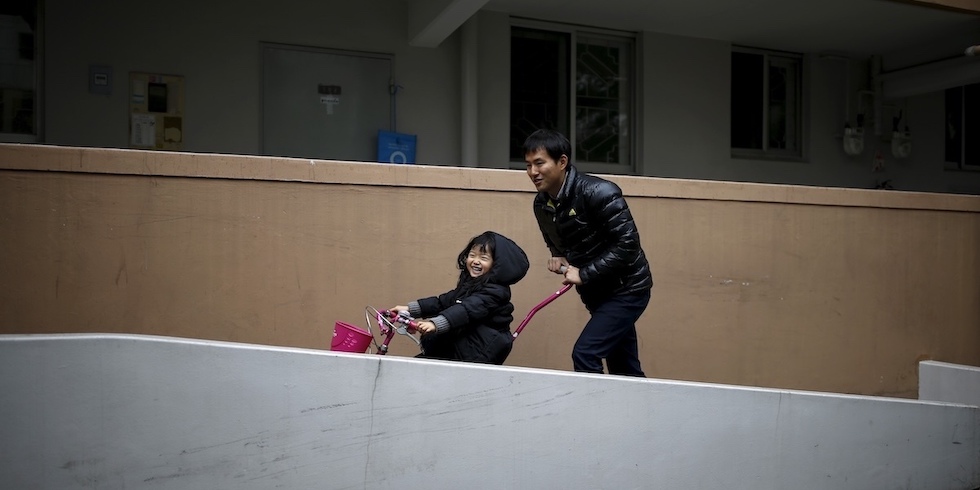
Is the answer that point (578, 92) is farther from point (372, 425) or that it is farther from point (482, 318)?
point (372, 425)

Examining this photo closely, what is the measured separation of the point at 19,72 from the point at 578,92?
5.46 metres

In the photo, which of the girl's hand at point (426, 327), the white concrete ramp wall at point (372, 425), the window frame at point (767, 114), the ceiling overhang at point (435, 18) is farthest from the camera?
the window frame at point (767, 114)

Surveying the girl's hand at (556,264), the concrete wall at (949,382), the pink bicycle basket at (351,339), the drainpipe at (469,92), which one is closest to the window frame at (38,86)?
the drainpipe at (469,92)

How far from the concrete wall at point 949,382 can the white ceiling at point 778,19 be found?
3.58 metres

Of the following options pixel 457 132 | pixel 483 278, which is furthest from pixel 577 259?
pixel 457 132

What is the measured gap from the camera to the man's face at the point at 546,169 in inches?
161

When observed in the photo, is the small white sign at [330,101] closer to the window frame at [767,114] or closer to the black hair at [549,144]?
the black hair at [549,144]

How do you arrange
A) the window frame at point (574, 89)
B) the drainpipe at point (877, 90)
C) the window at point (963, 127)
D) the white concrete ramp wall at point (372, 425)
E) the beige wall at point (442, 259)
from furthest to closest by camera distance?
the window at point (963, 127)
the drainpipe at point (877, 90)
the window frame at point (574, 89)
the beige wall at point (442, 259)
the white concrete ramp wall at point (372, 425)

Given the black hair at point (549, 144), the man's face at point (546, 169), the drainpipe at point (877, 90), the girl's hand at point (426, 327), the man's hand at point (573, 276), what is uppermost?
the drainpipe at point (877, 90)

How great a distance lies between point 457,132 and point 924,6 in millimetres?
4626

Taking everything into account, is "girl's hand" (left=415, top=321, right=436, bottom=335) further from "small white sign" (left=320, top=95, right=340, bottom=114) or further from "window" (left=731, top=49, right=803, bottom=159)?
"window" (left=731, top=49, right=803, bottom=159)

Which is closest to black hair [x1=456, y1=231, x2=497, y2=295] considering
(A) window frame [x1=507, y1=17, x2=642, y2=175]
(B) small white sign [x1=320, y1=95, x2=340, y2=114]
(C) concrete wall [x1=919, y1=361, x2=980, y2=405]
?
(C) concrete wall [x1=919, y1=361, x2=980, y2=405]

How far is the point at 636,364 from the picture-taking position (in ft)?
14.8

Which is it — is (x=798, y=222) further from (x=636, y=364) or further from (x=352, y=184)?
(x=352, y=184)
